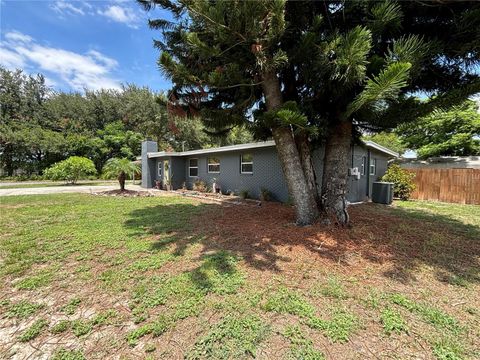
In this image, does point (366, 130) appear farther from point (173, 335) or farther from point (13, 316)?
point (13, 316)

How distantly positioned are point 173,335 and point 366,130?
590cm

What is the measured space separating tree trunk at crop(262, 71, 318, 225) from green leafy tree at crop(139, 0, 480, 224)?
0.02m

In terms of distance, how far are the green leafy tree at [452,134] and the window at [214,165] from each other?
11570mm

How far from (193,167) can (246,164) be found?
189 inches

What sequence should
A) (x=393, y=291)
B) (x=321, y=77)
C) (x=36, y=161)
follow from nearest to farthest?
(x=393, y=291), (x=321, y=77), (x=36, y=161)

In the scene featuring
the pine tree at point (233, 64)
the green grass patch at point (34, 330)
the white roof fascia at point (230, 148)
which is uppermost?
the pine tree at point (233, 64)

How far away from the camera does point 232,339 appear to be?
86.8 inches

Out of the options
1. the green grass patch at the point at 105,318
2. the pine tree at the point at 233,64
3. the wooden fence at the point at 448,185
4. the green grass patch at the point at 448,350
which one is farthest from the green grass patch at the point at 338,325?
the wooden fence at the point at 448,185

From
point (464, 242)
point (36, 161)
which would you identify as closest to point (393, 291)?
point (464, 242)

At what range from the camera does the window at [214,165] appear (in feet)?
44.3

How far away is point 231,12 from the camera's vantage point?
3736 mm

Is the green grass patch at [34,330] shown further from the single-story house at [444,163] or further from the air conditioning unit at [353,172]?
the single-story house at [444,163]

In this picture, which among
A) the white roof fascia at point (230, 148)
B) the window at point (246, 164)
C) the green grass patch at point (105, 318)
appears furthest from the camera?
the window at point (246, 164)

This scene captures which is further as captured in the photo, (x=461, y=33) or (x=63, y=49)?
(x=63, y=49)
